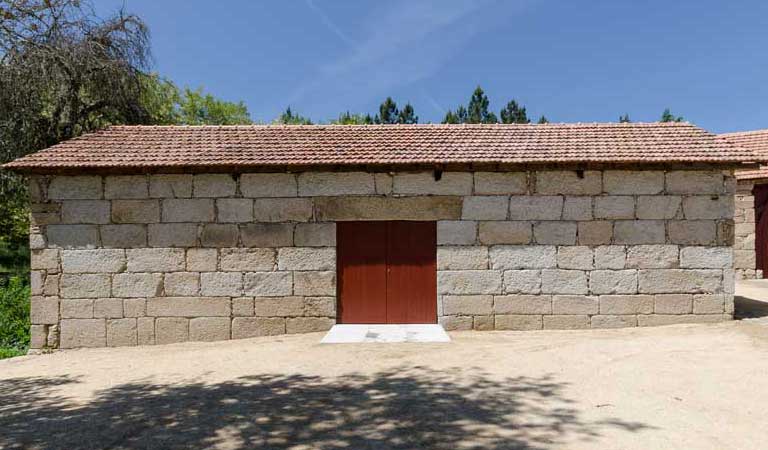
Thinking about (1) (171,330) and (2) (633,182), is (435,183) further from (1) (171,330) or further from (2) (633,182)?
(1) (171,330)

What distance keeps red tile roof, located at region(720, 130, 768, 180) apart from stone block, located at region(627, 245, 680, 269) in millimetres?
7001

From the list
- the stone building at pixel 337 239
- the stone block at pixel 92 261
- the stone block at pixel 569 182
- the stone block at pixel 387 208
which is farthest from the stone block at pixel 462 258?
the stone block at pixel 92 261

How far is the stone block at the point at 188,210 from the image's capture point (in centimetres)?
666

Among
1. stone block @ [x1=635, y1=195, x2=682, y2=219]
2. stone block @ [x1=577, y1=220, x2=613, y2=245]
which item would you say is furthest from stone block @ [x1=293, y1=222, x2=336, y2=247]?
stone block @ [x1=635, y1=195, x2=682, y2=219]

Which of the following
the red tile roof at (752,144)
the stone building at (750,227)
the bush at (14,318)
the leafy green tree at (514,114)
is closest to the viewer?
the bush at (14,318)

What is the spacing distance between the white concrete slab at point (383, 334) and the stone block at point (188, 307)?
5.78 ft

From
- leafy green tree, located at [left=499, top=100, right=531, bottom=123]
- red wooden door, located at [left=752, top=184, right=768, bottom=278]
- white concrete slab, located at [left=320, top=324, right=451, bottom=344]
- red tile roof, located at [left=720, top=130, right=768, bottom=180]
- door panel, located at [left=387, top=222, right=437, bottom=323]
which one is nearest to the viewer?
white concrete slab, located at [left=320, top=324, right=451, bottom=344]

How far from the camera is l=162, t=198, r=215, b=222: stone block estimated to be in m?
6.66

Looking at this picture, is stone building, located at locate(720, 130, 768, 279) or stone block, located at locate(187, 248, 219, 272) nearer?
stone block, located at locate(187, 248, 219, 272)

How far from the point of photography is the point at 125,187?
6.69m

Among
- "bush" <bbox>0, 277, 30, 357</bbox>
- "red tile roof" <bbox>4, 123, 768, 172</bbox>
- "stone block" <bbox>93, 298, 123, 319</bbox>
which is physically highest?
"red tile roof" <bbox>4, 123, 768, 172</bbox>

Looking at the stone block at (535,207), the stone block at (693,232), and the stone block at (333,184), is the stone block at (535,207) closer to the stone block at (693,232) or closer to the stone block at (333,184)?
the stone block at (693,232)

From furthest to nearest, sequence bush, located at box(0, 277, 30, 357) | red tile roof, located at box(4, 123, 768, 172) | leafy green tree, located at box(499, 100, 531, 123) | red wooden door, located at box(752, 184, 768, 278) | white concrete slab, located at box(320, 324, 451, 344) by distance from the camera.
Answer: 1. leafy green tree, located at box(499, 100, 531, 123)
2. red wooden door, located at box(752, 184, 768, 278)
3. bush, located at box(0, 277, 30, 357)
4. red tile roof, located at box(4, 123, 768, 172)
5. white concrete slab, located at box(320, 324, 451, 344)

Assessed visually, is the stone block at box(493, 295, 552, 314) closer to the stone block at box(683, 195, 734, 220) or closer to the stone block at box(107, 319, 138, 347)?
the stone block at box(683, 195, 734, 220)
